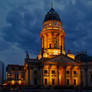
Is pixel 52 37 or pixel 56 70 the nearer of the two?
pixel 56 70

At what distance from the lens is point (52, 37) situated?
8550 centimetres

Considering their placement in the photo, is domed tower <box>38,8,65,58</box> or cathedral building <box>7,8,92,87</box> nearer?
cathedral building <box>7,8,92,87</box>

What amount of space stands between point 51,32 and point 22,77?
30.1 meters

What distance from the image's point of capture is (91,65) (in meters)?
79.9

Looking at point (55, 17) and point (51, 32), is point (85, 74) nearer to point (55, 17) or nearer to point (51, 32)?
point (51, 32)

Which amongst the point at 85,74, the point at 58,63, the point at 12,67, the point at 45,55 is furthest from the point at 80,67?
the point at 12,67

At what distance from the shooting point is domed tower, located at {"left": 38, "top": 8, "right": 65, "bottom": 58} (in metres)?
Answer: 82.7

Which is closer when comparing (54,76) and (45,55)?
(54,76)

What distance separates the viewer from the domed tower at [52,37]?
271 feet

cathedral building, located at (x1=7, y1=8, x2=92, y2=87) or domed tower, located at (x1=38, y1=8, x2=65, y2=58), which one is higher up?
domed tower, located at (x1=38, y1=8, x2=65, y2=58)

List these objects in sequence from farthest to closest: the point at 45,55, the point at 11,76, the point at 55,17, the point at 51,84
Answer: the point at 11,76
the point at 55,17
the point at 45,55
the point at 51,84

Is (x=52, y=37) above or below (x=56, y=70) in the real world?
above

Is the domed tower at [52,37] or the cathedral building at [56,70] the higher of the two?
the domed tower at [52,37]

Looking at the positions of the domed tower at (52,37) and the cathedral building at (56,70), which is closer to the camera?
the cathedral building at (56,70)
